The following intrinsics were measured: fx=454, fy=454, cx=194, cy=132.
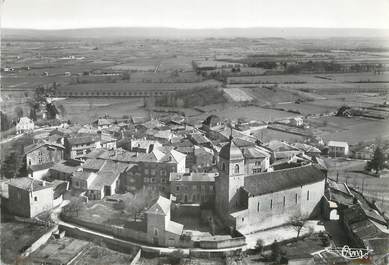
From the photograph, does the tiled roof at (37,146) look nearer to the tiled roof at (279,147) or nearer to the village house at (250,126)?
the tiled roof at (279,147)

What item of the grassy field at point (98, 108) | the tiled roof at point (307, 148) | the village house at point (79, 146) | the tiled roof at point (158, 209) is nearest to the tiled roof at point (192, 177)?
the tiled roof at point (158, 209)

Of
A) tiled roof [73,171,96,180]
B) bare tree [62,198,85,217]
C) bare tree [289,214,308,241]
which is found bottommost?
bare tree [289,214,308,241]

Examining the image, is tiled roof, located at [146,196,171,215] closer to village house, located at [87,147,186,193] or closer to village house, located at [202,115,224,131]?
village house, located at [87,147,186,193]

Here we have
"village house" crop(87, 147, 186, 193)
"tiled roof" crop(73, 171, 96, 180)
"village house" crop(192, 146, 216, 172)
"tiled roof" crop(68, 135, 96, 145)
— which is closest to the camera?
"tiled roof" crop(73, 171, 96, 180)

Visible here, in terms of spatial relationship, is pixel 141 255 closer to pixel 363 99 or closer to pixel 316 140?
pixel 316 140

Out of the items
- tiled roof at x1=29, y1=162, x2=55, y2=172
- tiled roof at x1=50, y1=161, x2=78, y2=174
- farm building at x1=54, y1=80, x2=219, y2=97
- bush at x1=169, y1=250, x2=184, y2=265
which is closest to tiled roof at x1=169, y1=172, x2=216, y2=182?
bush at x1=169, y1=250, x2=184, y2=265

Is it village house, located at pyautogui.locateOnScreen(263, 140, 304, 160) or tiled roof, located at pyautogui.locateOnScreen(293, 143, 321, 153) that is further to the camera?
tiled roof, located at pyautogui.locateOnScreen(293, 143, 321, 153)

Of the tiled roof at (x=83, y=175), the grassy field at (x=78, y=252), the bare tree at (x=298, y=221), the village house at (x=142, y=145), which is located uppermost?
the village house at (x=142, y=145)

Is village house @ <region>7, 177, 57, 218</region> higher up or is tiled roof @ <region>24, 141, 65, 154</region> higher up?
tiled roof @ <region>24, 141, 65, 154</region>
